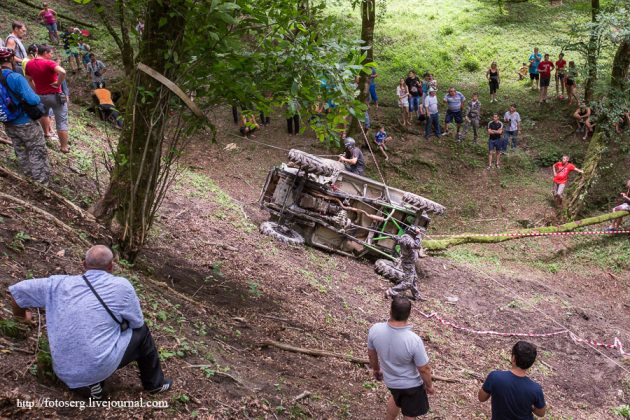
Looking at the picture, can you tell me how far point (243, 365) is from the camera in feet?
20.4

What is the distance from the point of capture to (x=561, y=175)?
1766cm

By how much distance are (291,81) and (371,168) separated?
12.9 meters

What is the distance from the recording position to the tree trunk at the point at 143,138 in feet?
22.2

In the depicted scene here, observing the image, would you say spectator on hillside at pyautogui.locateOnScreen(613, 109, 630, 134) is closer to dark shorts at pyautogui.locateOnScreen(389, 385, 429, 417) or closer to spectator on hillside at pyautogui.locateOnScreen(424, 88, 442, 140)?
spectator on hillside at pyautogui.locateOnScreen(424, 88, 442, 140)

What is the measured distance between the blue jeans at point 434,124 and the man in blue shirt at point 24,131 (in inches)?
598

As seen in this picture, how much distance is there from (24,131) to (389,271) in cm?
679

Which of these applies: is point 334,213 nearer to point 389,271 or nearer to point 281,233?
point 281,233

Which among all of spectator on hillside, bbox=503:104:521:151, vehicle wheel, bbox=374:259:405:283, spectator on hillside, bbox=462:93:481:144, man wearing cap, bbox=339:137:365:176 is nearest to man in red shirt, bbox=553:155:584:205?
spectator on hillside, bbox=503:104:521:151

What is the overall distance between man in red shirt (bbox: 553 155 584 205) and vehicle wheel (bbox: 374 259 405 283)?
840 centimetres

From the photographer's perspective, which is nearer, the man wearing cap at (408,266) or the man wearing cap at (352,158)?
the man wearing cap at (408,266)

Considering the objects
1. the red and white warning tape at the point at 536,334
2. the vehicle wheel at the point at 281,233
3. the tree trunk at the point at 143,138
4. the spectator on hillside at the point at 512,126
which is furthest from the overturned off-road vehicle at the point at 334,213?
the spectator on hillside at the point at 512,126

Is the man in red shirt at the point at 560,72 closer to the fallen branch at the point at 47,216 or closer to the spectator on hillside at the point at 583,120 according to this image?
the spectator on hillside at the point at 583,120

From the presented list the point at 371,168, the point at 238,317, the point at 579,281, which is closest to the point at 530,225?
the point at 579,281

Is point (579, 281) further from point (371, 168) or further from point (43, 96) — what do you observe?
point (43, 96)
